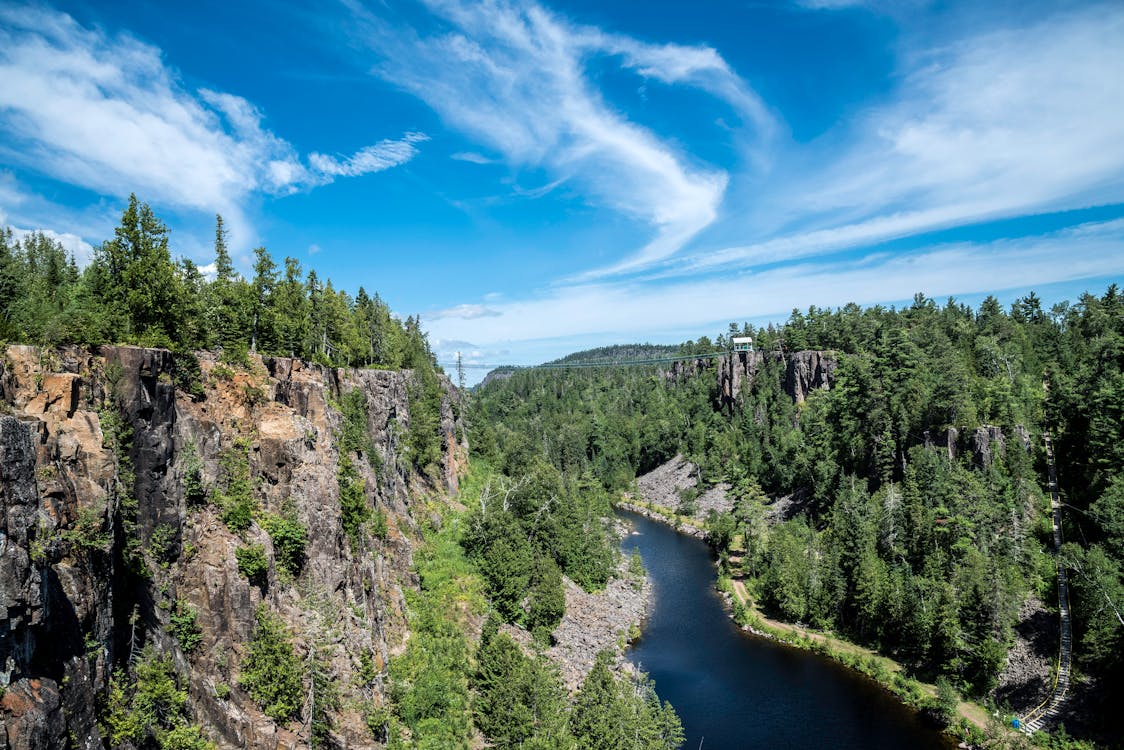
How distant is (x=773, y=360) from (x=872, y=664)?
3511 inches

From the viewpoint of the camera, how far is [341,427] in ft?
128

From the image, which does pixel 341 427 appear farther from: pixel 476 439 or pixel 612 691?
pixel 476 439

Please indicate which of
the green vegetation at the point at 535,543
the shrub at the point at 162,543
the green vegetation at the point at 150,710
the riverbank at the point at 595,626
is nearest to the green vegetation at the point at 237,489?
the shrub at the point at 162,543

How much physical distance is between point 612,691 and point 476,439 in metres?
66.1

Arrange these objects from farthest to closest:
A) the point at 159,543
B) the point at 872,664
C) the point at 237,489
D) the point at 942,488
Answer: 1. the point at 942,488
2. the point at 872,664
3. the point at 237,489
4. the point at 159,543

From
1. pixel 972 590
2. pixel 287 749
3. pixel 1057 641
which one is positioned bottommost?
pixel 1057 641

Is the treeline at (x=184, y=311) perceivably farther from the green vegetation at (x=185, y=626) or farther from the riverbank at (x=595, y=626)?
the riverbank at (x=595, y=626)

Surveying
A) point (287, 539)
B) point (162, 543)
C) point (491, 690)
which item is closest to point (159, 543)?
point (162, 543)

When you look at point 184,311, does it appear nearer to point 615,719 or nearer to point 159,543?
point 159,543

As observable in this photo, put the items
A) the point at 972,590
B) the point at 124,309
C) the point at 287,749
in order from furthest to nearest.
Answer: the point at 972,590, the point at 124,309, the point at 287,749

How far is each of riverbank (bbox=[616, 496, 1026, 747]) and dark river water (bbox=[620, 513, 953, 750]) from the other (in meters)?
0.91

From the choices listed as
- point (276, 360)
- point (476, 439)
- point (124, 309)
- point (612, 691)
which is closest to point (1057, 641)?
point (612, 691)

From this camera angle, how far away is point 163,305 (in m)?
28.5

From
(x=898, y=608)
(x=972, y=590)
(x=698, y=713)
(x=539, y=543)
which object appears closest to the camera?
(x=698, y=713)
